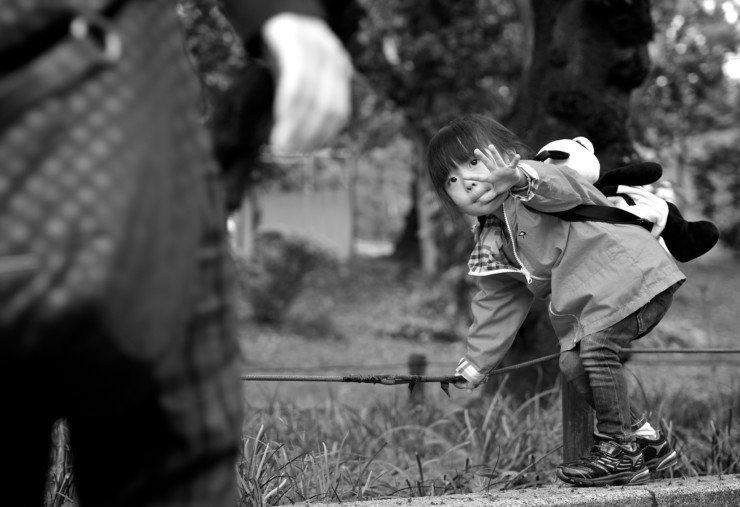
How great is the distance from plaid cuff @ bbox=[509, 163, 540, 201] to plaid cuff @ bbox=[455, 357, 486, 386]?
0.65 m

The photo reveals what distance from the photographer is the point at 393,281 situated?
16859mm

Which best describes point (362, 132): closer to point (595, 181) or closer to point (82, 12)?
point (595, 181)

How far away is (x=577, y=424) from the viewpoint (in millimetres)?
3289

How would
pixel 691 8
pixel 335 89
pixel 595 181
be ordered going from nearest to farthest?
1. pixel 335 89
2. pixel 595 181
3. pixel 691 8

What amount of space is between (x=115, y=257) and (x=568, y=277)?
2178mm

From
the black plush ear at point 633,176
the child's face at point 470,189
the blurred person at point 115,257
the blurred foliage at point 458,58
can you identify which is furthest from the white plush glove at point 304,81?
the blurred foliage at point 458,58

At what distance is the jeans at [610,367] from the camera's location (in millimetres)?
2910

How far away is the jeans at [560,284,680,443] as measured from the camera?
291cm

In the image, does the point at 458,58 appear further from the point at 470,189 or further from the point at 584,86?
the point at 470,189

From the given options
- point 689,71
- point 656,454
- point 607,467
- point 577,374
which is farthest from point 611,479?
point 689,71

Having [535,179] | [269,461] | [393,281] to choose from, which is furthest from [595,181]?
[393,281]

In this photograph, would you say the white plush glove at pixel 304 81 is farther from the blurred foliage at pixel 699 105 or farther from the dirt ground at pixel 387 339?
the blurred foliage at pixel 699 105

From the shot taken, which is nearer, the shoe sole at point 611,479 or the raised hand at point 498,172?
the raised hand at point 498,172

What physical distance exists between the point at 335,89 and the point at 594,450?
2.15 m
